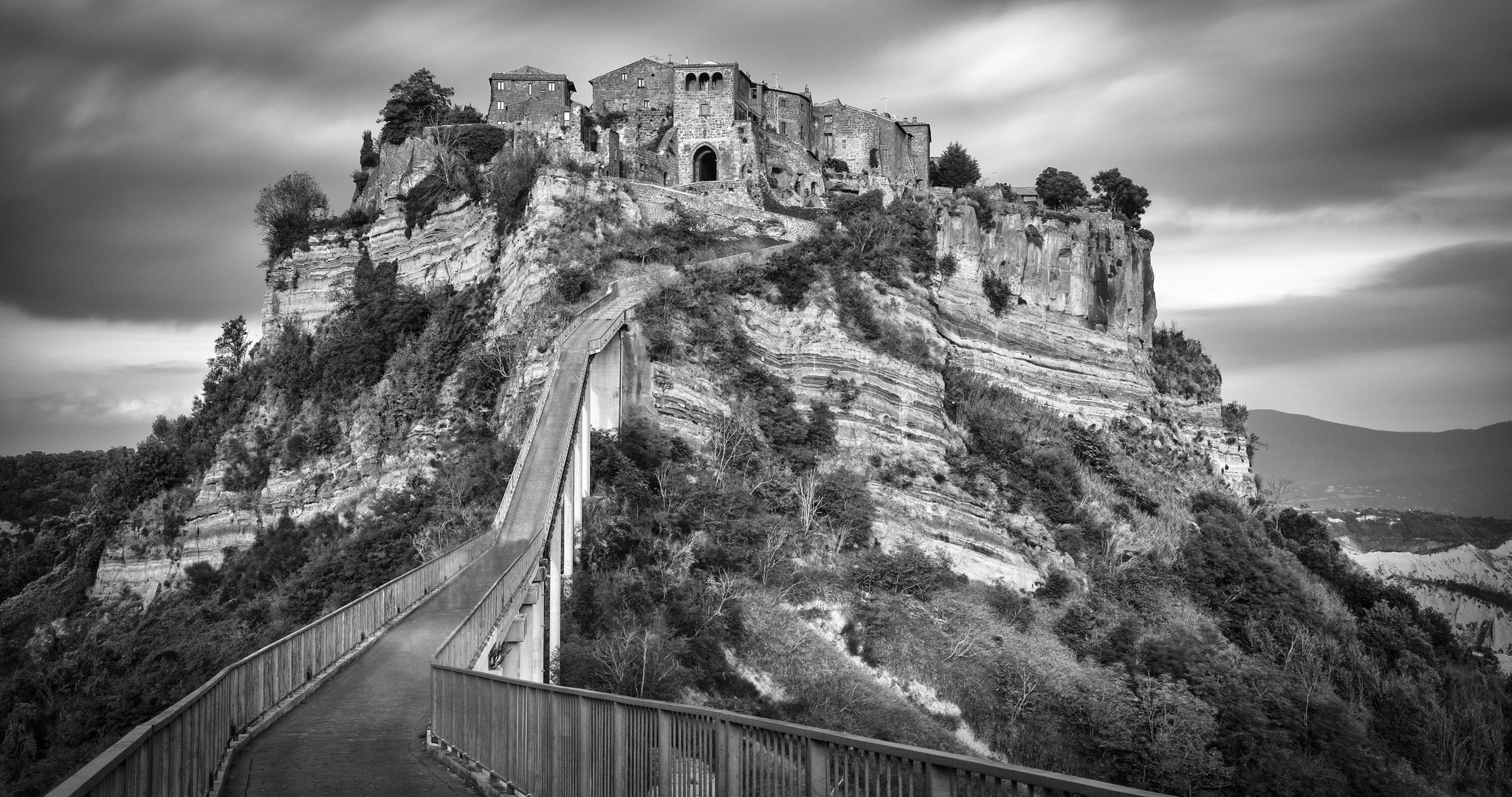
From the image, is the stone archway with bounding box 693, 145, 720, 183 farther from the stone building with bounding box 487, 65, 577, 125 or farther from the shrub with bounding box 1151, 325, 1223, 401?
the shrub with bounding box 1151, 325, 1223, 401

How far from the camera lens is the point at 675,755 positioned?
30.8ft

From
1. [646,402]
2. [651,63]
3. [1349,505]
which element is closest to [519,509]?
[646,402]

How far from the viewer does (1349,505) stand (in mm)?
195625

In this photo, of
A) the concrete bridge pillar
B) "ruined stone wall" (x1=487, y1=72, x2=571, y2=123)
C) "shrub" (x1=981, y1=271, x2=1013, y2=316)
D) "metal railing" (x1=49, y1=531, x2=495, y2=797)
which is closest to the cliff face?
"shrub" (x1=981, y1=271, x2=1013, y2=316)

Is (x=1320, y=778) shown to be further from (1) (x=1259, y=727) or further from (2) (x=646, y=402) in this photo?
(2) (x=646, y=402)

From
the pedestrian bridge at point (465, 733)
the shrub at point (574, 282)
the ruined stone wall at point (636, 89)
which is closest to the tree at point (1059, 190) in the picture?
the ruined stone wall at point (636, 89)

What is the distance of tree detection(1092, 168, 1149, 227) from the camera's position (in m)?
73.2

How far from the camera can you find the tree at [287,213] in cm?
→ 5783

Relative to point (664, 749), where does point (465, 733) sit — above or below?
below

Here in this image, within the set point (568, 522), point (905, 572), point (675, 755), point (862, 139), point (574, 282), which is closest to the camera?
point (675, 755)

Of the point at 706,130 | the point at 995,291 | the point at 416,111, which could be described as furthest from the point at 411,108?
the point at 995,291

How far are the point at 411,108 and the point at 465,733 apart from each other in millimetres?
51950

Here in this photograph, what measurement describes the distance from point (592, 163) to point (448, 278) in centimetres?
968

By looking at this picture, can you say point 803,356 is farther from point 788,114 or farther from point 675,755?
point 675,755
